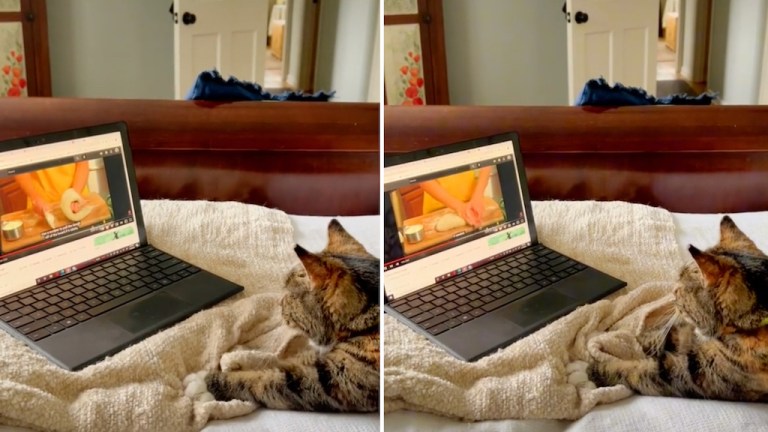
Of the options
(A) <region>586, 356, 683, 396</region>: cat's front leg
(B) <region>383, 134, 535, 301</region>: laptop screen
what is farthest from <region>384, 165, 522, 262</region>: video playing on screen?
(A) <region>586, 356, 683, 396</region>: cat's front leg

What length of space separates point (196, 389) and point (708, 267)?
32 centimetres

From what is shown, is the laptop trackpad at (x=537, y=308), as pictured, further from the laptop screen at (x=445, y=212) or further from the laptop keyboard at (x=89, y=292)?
the laptop keyboard at (x=89, y=292)

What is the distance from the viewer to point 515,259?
0.49 m

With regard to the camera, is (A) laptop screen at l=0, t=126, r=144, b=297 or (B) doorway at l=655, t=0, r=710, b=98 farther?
(B) doorway at l=655, t=0, r=710, b=98

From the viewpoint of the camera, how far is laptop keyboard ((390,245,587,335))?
0.44 metres

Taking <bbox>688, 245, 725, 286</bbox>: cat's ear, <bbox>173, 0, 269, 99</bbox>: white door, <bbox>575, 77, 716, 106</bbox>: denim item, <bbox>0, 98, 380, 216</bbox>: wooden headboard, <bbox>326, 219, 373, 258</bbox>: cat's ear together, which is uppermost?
<bbox>173, 0, 269, 99</bbox>: white door

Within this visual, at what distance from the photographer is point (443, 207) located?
444 mm

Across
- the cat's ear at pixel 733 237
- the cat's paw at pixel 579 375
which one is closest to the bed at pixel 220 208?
the cat's paw at pixel 579 375

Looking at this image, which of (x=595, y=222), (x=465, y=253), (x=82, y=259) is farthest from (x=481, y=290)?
(x=82, y=259)

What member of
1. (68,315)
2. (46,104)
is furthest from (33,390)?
(46,104)

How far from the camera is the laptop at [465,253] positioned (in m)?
0.43

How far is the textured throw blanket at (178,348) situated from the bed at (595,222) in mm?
88

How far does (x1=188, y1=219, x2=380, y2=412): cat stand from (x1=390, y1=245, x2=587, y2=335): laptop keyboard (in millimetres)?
27

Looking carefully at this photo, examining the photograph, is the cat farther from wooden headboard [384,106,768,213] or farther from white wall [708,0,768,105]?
white wall [708,0,768,105]
